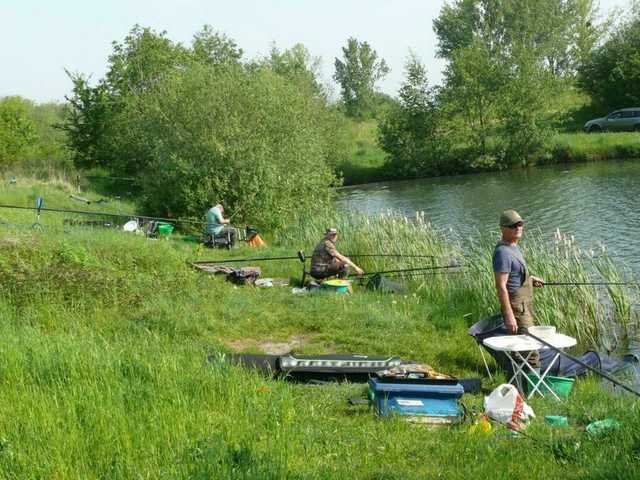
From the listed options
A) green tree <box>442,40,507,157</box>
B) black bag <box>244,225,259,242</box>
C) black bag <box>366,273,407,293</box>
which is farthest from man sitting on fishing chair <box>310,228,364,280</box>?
green tree <box>442,40,507,157</box>

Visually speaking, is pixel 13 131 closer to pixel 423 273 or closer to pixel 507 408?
pixel 423 273

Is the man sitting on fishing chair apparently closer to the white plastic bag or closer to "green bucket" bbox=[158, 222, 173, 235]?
"green bucket" bbox=[158, 222, 173, 235]

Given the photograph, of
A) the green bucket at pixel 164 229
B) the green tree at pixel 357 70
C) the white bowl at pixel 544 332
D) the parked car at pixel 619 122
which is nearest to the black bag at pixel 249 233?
the green bucket at pixel 164 229

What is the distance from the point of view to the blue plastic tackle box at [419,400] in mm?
5625

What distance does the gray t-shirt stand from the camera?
7.20 meters

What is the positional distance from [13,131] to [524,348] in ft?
103

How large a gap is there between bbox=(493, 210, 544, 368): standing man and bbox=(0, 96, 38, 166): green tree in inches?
1045

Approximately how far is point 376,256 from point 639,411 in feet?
29.8

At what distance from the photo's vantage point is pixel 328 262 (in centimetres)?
1266

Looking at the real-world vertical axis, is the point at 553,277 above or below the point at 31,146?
below

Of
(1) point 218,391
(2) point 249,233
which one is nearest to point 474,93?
(2) point 249,233

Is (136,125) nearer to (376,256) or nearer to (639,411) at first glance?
(376,256)

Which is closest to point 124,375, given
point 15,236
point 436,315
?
point 436,315

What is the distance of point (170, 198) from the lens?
20875 millimetres
